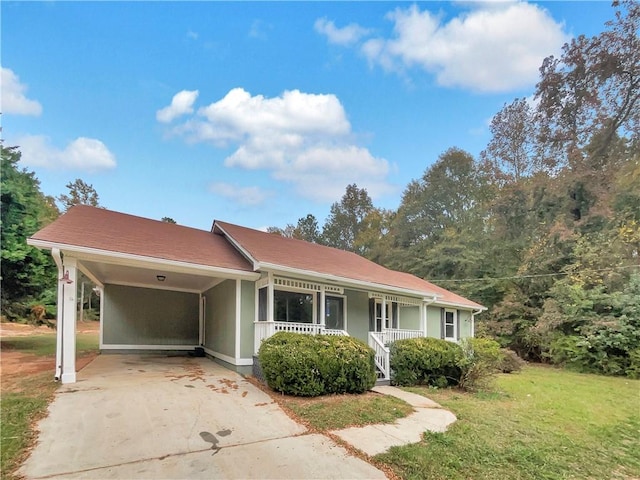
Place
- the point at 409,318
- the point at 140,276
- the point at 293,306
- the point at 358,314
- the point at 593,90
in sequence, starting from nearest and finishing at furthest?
1. the point at 293,306
2. the point at 140,276
3. the point at 358,314
4. the point at 409,318
5. the point at 593,90

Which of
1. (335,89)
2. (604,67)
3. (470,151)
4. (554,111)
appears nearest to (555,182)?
(554,111)

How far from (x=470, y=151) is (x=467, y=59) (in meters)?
19.3

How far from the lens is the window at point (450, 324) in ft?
55.8

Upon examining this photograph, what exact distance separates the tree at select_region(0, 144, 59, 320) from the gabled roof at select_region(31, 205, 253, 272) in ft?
12.5

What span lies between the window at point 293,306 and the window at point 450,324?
344 inches

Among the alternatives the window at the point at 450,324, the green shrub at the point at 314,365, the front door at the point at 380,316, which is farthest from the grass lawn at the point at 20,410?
the window at the point at 450,324

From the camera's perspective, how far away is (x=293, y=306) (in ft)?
34.2

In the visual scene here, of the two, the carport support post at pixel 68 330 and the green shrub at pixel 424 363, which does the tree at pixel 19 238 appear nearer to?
the carport support post at pixel 68 330

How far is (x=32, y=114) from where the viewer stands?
13031mm

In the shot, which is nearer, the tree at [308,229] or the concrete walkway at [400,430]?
the concrete walkway at [400,430]

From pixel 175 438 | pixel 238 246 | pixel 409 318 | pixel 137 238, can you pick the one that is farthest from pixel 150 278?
pixel 409 318

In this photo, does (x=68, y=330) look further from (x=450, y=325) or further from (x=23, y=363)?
(x=450, y=325)

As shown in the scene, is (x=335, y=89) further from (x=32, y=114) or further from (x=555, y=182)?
(x=555, y=182)

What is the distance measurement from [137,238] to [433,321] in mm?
12289
